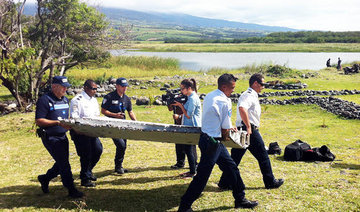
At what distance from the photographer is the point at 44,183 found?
651 centimetres

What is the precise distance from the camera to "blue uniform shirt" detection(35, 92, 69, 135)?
5.63 m

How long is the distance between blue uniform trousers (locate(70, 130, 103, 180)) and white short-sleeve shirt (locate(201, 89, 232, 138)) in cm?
270

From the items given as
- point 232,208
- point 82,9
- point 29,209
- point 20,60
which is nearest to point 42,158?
point 29,209

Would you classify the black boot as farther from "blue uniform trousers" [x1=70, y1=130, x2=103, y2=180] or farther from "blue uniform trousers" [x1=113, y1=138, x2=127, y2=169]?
"blue uniform trousers" [x1=113, y1=138, x2=127, y2=169]

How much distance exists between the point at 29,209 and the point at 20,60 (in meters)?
13.7

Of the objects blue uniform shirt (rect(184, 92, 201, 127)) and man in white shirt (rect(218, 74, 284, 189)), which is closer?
man in white shirt (rect(218, 74, 284, 189))

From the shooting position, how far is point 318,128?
528 inches

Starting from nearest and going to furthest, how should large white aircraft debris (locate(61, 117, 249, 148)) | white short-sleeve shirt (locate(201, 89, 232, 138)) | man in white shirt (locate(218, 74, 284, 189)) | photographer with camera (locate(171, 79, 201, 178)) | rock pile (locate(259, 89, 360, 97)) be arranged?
white short-sleeve shirt (locate(201, 89, 232, 138)), large white aircraft debris (locate(61, 117, 249, 148)), man in white shirt (locate(218, 74, 284, 189)), photographer with camera (locate(171, 79, 201, 178)), rock pile (locate(259, 89, 360, 97))

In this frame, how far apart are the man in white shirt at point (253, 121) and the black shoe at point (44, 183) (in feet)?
12.1

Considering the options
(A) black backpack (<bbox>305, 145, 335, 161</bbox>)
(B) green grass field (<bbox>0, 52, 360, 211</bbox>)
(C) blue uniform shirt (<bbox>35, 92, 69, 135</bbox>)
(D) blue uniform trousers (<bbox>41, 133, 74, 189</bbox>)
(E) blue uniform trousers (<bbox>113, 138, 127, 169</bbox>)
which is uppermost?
(C) blue uniform shirt (<bbox>35, 92, 69, 135</bbox>)

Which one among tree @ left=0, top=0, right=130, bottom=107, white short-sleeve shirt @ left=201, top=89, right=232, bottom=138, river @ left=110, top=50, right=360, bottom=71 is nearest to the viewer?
white short-sleeve shirt @ left=201, top=89, right=232, bottom=138

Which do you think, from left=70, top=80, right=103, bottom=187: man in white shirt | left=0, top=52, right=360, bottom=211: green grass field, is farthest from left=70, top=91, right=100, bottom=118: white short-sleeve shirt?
left=0, top=52, right=360, bottom=211: green grass field

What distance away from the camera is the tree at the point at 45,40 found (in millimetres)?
17250

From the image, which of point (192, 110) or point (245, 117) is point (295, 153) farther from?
point (245, 117)
